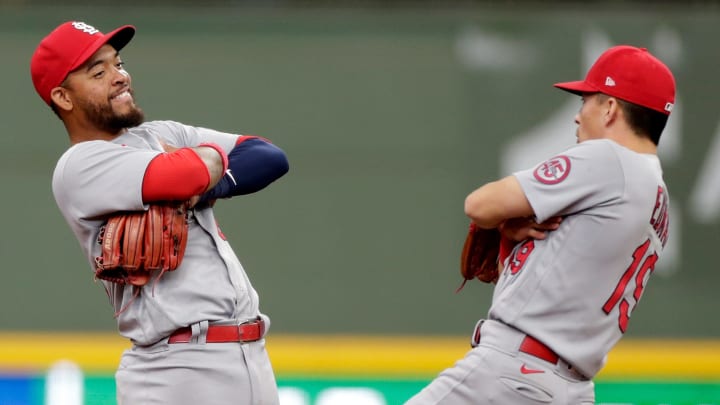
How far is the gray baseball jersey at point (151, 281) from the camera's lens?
2750 mm

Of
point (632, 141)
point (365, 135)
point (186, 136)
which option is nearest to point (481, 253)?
point (632, 141)

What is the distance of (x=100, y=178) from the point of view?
2.76 metres

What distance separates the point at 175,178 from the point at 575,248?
3.24 feet

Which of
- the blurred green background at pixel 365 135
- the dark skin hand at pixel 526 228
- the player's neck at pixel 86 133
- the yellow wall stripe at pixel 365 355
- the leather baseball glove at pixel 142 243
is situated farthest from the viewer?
the blurred green background at pixel 365 135

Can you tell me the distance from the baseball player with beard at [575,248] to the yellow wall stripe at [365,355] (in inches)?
95.4

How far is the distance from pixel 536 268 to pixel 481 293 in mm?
2813

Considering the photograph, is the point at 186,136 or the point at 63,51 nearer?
the point at 63,51

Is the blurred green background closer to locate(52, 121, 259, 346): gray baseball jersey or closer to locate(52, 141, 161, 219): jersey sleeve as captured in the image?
locate(52, 121, 259, 346): gray baseball jersey

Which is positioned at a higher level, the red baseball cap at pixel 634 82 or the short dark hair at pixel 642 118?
the red baseball cap at pixel 634 82

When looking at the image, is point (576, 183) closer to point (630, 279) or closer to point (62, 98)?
point (630, 279)

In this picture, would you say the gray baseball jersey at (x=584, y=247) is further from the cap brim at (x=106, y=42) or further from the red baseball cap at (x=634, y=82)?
the cap brim at (x=106, y=42)

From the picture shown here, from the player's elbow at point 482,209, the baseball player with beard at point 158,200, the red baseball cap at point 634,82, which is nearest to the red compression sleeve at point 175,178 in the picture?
the baseball player with beard at point 158,200

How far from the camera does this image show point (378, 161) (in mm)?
5676

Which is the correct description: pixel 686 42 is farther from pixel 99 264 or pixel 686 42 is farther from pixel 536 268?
pixel 99 264
